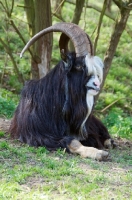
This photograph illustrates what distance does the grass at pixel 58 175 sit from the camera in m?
5.34

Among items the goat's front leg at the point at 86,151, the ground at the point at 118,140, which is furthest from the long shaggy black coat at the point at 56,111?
the ground at the point at 118,140

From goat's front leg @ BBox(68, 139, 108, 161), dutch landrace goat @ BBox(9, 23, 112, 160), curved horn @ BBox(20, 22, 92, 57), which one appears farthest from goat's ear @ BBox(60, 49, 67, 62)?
goat's front leg @ BBox(68, 139, 108, 161)

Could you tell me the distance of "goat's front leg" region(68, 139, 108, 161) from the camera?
7.17m

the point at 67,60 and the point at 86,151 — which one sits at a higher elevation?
the point at 67,60

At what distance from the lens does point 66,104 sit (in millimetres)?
7789

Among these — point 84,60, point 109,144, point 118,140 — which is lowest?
point 118,140

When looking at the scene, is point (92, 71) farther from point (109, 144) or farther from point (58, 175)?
point (58, 175)

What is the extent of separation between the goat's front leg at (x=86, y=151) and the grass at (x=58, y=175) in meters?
0.11

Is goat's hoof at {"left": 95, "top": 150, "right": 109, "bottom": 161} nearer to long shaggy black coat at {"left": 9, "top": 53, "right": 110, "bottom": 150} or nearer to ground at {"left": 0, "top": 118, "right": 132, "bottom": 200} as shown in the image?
ground at {"left": 0, "top": 118, "right": 132, "bottom": 200}

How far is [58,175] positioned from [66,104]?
1.92 metres

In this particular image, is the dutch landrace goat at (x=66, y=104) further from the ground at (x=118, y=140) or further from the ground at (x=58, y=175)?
the ground at (x=118, y=140)

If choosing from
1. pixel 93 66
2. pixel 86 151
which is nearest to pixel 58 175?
pixel 86 151

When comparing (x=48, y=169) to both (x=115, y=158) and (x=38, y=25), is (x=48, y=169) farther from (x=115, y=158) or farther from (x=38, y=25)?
(x=38, y=25)

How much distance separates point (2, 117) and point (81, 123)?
93.2 inches
